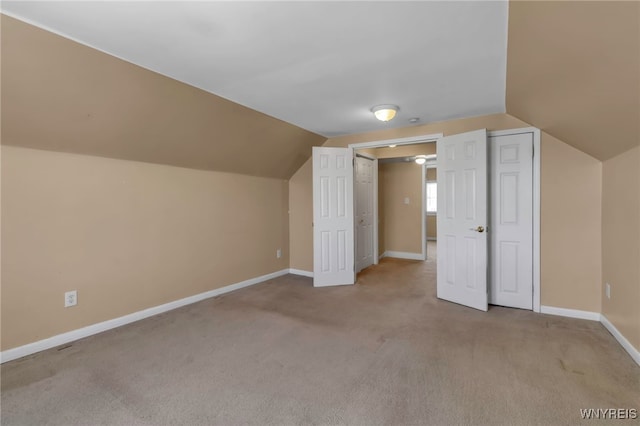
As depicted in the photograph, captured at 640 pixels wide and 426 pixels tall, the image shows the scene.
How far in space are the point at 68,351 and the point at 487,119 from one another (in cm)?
487

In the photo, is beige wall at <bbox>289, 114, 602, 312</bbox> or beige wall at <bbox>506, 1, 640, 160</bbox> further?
beige wall at <bbox>289, 114, 602, 312</bbox>

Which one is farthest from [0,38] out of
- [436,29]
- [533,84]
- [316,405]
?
[533,84]

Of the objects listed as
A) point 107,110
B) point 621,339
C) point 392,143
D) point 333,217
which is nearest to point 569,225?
point 621,339

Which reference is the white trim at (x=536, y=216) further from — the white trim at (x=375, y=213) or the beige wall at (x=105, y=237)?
the beige wall at (x=105, y=237)

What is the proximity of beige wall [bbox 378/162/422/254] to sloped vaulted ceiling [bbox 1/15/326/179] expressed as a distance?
12.1 feet

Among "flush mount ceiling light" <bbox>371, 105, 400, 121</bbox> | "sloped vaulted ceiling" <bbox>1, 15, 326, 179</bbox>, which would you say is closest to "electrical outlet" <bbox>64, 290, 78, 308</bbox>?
"sloped vaulted ceiling" <bbox>1, 15, 326, 179</bbox>

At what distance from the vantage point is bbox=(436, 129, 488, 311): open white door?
3385mm

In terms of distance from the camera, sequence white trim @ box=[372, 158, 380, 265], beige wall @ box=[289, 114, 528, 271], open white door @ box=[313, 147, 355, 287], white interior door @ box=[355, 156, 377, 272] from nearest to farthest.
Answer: open white door @ box=[313, 147, 355, 287] < beige wall @ box=[289, 114, 528, 271] < white interior door @ box=[355, 156, 377, 272] < white trim @ box=[372, 158, 380, 265]

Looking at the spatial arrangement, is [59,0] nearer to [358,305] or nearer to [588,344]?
[358,305]

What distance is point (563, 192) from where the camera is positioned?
318cm

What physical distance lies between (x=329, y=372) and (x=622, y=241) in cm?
269

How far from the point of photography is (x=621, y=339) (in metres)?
2.53

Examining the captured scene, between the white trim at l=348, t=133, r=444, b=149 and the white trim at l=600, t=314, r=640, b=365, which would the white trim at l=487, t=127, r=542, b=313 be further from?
the white trim at l=348, t=133, r=444, b=149

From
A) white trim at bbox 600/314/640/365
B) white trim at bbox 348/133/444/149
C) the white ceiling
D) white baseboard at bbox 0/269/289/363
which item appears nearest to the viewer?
the white ceiling
